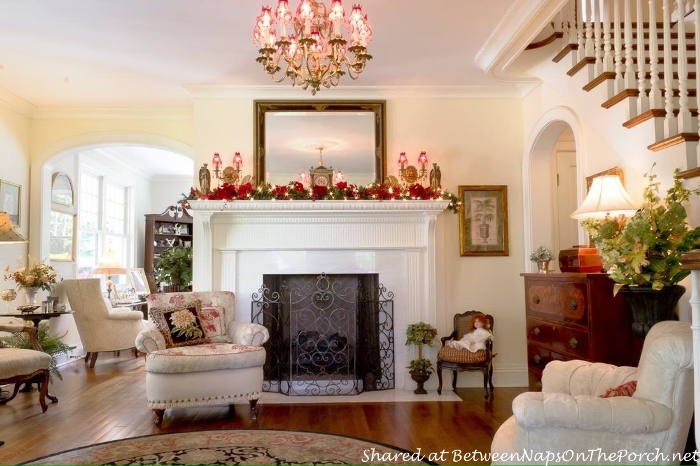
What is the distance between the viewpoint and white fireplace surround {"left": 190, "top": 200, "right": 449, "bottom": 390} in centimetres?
533

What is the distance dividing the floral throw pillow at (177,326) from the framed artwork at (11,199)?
242 centimetres

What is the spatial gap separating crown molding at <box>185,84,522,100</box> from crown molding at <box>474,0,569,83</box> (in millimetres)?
443

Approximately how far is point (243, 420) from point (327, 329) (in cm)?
138

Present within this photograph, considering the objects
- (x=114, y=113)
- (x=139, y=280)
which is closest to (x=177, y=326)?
(x=114, y=113)

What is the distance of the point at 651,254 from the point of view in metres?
2.71

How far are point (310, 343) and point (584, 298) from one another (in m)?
2.72

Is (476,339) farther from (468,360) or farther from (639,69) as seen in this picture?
(639,69)

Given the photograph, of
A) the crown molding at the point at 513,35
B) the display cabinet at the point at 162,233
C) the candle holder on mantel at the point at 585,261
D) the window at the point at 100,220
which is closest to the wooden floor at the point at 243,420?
the candle holder on mantel at the point at 585,261

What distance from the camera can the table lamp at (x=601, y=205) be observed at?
3.27 m

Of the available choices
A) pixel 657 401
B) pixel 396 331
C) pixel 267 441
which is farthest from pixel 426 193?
pixel 657 401

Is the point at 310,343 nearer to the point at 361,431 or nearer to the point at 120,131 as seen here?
the point at 361,431

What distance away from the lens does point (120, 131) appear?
6145 millimetres

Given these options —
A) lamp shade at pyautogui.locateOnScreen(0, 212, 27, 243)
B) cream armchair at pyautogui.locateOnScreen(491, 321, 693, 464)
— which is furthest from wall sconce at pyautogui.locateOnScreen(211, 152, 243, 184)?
A: cream armchair at pyautogui.locateOnScreen(491, 321, 693, 464)

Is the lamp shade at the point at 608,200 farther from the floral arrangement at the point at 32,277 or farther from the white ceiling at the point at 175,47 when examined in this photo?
the floral arrangement at the point at 32,277
